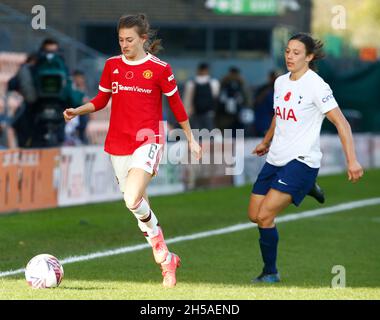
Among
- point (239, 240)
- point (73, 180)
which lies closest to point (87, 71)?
point (73, 180)

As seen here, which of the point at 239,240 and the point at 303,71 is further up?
the point at 303,71

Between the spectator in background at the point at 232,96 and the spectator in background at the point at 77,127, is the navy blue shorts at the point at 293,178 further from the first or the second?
the spectator in background at the point at 232,96

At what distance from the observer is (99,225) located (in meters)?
15.2

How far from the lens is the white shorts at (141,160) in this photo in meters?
10.2

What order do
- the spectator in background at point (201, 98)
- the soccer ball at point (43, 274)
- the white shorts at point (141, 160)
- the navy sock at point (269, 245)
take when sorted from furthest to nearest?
1. the spectator in background at point (201, 98)
2. the navy sock at point (269, 245)
3. the white shorts at point (141, 160)
4. the soccer ball at point (43, 274)

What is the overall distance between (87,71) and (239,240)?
12.9 m

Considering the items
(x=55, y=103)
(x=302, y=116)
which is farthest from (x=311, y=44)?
(x=55, y=103)

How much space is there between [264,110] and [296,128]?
42.5 feet

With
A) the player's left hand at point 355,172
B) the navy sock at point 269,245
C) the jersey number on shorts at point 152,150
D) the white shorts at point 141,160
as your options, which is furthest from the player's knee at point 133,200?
the player's left hand at point 355,172

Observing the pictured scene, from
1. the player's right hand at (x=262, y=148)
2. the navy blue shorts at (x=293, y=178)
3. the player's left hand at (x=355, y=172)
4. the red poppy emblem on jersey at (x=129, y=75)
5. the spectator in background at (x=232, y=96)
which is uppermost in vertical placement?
the red poppy emblem on jersey at (x=129, y=75)

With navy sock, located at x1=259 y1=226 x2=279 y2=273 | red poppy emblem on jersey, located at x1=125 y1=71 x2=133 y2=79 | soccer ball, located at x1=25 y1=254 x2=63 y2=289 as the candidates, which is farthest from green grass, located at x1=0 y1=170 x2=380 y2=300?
red poppy emblem on jersey, located at x1=125 y1=71 x2=133 y2=79

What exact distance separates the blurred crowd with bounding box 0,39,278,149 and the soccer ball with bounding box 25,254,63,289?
7.81 metres

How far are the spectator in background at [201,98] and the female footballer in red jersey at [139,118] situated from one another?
1433 cm
